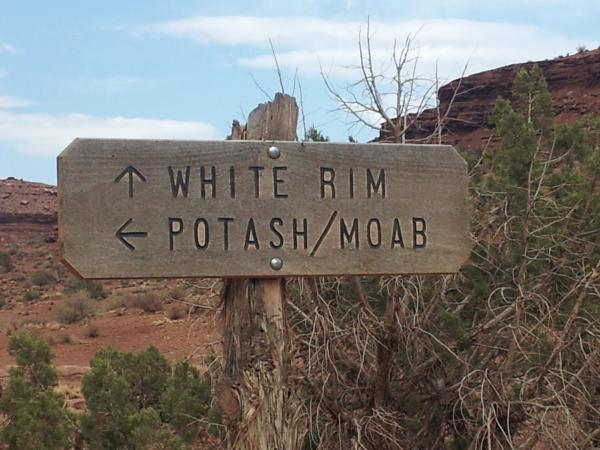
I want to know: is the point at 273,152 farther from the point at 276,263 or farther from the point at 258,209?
the point at 276,263

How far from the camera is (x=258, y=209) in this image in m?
2.48

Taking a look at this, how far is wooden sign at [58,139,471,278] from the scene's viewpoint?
239cm

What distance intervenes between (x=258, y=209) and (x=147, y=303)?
71.5ft

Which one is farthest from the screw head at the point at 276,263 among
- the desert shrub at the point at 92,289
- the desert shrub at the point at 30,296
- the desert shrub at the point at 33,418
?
the desert shrub at the point at 30,296

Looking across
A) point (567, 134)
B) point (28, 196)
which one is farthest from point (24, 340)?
point (28, 196)

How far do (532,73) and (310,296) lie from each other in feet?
29.4

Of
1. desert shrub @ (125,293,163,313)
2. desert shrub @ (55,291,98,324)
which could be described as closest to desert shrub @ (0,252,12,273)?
desert shrub @ (55,291,98,324)

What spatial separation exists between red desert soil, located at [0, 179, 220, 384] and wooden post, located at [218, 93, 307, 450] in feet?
3.38

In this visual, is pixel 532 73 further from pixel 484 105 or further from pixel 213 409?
pixel 484 105

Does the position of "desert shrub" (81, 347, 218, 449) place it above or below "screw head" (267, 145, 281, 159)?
below

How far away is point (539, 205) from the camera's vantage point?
6316 millimetres

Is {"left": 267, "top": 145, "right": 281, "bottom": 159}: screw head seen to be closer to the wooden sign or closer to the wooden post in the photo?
the wooden sign

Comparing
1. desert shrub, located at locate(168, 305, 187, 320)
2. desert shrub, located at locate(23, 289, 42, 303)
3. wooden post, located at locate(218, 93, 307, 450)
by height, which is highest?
wooden post, located at locate(218, 93, 307, 450)

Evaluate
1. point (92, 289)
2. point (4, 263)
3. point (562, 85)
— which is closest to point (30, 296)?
point (92, 289)
